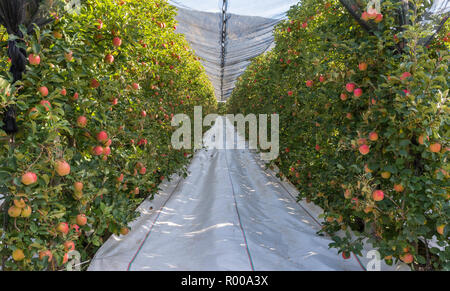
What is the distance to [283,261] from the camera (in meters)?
2.02

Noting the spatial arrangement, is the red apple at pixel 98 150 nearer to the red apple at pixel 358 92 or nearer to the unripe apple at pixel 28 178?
the unripe apple at pixel 28 178

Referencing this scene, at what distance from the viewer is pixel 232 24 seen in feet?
17.3

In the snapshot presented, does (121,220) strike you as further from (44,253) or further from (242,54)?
(242,54)

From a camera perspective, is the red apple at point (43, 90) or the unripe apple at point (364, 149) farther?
the unripe apple at point (364, 149)

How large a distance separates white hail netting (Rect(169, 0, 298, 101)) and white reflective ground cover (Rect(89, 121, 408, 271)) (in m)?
2.75

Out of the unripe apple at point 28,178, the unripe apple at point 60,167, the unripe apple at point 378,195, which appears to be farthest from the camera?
the unripe apple at point 378,195

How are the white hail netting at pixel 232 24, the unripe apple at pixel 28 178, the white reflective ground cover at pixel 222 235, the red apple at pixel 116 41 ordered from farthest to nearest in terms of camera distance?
the white hail netting at pixel 232 24, the white reflective ground cover at pixel 222 235, the red apple at pixel 116 41, the unripe apple at pixel 28 178

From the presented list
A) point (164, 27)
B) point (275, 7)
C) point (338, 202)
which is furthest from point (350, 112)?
point (275, 7)

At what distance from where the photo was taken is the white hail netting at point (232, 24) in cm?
435

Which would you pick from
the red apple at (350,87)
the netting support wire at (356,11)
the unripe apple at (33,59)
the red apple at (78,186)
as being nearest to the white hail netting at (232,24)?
the netting support wire at (356,11)

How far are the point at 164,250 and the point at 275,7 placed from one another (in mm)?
3888

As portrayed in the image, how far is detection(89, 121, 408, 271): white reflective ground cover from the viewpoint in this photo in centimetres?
196

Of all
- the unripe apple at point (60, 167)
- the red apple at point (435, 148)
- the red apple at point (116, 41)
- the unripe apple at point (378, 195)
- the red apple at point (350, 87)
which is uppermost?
the red apple at point (116, 41)

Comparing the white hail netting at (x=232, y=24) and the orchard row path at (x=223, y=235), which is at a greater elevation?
the white hail netting at (x=232, y=24)
